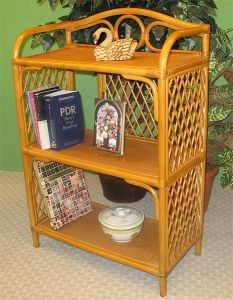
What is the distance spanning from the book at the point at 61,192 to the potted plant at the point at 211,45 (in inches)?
21.1

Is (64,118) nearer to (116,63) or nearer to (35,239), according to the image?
(116,63)

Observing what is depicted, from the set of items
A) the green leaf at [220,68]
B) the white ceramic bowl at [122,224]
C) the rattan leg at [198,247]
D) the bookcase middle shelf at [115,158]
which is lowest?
the rattan leg at [198,247]

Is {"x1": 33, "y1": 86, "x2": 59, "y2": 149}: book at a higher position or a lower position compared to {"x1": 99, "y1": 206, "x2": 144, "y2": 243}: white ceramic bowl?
higher

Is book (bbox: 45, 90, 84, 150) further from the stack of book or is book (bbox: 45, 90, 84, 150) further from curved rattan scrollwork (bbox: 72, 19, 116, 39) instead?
curved rattan scrollwork (bbox: 72, 19, 116, 39)

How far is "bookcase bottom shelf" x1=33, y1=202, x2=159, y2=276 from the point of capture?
1616 millimetres

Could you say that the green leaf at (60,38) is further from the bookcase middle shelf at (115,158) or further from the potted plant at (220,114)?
the potted plant at (220,114)

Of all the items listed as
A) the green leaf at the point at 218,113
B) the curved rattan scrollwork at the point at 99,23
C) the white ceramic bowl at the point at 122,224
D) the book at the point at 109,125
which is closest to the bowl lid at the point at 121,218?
the white ceramic bowl at the point at 122,224

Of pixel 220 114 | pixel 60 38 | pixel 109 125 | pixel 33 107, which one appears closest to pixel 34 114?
pixel 33 107

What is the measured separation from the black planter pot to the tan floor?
0.40m

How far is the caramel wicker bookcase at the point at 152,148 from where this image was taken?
1.41 meters

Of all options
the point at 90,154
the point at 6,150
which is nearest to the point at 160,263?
the point at 90,154

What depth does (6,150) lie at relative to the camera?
2.76 metres

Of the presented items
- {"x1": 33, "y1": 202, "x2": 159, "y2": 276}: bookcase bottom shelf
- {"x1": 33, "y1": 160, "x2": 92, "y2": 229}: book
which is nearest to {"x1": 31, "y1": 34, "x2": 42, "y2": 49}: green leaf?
{"x1": 33, "y1": 160, "x2": 92, "y2": 229}: book

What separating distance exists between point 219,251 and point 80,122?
2.62ft
